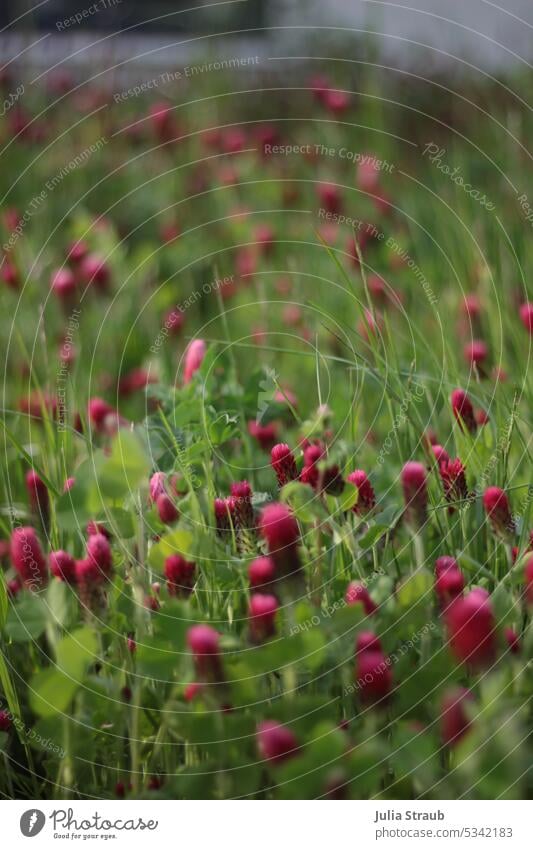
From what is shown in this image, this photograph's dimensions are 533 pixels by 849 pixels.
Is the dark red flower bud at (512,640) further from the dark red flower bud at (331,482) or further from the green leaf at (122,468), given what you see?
the green leaf at (122,468)

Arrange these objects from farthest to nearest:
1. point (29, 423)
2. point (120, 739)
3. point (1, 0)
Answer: point (1, 0) < point (29, 423) < point (120, 739)

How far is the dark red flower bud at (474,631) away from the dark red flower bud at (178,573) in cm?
21

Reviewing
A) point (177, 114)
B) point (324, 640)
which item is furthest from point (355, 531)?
point (177, 114)

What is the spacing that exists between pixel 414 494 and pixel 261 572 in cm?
17

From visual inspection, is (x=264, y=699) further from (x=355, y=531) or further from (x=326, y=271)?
(x=326, y=271)

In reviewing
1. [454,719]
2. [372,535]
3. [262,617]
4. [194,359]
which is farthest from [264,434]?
[454,719]

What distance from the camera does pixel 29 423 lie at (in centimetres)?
117

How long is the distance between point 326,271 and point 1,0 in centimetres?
70

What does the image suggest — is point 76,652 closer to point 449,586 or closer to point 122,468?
point 122,468

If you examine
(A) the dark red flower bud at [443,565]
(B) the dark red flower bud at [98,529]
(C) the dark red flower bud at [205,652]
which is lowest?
(C) the dark red flower bud at [205,652]

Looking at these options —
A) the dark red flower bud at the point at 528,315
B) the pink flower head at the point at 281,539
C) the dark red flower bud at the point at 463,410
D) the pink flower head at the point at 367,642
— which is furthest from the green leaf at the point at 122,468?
the dark red flower bud at the point at 528,315

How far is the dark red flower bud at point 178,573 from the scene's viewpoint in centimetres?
77

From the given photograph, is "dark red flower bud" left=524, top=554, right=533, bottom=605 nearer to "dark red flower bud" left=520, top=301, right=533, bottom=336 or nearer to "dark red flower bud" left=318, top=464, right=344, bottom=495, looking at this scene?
"dark red flower bud" left=318, top=464, right=344, bottom=495
